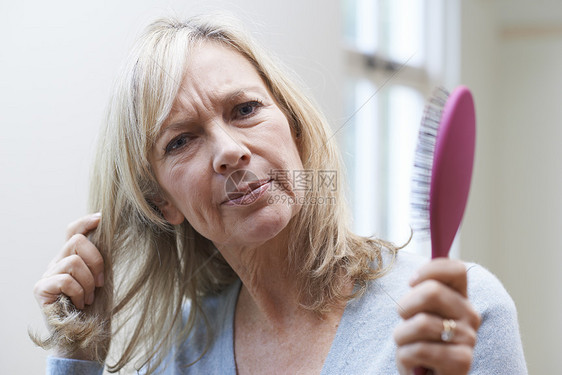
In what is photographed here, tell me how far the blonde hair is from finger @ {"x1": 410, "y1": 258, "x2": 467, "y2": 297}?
0.36 meters

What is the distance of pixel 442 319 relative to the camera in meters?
0.47

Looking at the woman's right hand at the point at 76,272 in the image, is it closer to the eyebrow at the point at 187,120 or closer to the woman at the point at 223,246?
the woman at the point at 223,246

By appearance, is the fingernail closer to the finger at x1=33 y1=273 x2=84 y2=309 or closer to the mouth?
the finger at x1=33 y1=273 x2=84 y2=309

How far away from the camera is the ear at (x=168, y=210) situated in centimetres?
90

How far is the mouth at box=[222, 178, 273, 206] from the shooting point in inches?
29.9

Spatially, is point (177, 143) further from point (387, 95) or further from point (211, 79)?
point (387, 95)

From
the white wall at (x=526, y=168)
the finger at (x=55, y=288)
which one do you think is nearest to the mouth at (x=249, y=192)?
the finger at (x=55, y=288)

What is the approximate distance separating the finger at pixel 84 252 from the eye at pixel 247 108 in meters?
0.32

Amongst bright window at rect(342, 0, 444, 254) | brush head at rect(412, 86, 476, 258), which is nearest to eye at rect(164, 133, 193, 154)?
brush head at rect(412, 86, 476, 258)

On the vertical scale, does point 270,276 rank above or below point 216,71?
below

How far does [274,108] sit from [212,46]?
Answer: 0.40 ft

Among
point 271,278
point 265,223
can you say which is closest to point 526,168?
point 271,278

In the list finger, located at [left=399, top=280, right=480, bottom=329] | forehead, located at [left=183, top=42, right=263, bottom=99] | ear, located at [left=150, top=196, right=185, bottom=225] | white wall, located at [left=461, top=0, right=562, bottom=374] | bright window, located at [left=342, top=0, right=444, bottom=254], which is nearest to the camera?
finger, located at [left=399, top=280, right=480, bottom=329]

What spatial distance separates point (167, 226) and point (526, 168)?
2.20 meters
